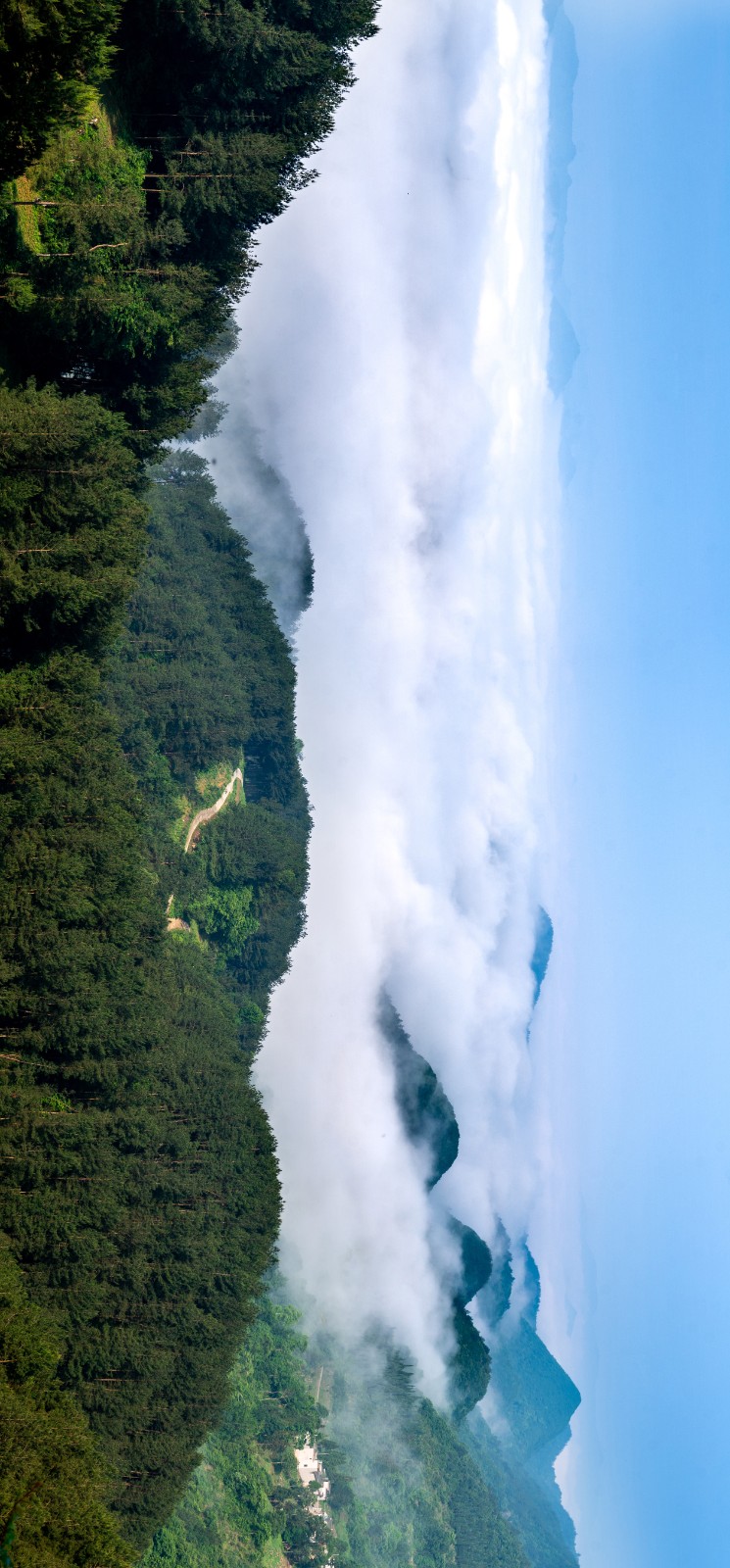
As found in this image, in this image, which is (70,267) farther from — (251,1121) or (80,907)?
(251,1121)

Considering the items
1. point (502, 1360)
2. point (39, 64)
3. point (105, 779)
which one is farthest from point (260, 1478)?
point (502, 1360)

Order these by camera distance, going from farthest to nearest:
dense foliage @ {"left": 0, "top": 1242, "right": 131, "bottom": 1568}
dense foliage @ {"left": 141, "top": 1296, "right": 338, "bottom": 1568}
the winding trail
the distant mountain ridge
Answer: the distant mountain ridge, the winding trail, dense foliage @ {"left": 141, "top": 1296, "right": 338, "bottom": 1568}, dense foliage @ {"left": 0, "top": 1242, "right": 131, "bottom": 1568}

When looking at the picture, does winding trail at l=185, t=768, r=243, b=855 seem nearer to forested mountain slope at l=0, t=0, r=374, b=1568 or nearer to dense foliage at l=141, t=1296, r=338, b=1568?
forested mountain slope at l=0, t=0, r=374, b=1568

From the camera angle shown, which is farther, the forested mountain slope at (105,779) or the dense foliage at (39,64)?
the forested mountain slope at (105,779)

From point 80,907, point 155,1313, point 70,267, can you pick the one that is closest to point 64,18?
point 70,267

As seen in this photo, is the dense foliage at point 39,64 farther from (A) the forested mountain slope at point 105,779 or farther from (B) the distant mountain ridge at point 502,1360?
(B) the distant mountain ridge at point 502,1360

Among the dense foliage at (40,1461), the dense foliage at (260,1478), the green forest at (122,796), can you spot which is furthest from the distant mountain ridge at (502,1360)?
the dense foliage at (40,1461)

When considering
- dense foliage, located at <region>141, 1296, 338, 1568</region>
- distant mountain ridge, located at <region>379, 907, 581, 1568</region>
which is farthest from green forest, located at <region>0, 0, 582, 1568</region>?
distant mountain ridge, located at <region>379, 907, 581, 1568</region>

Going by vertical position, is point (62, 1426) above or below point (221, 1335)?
above
